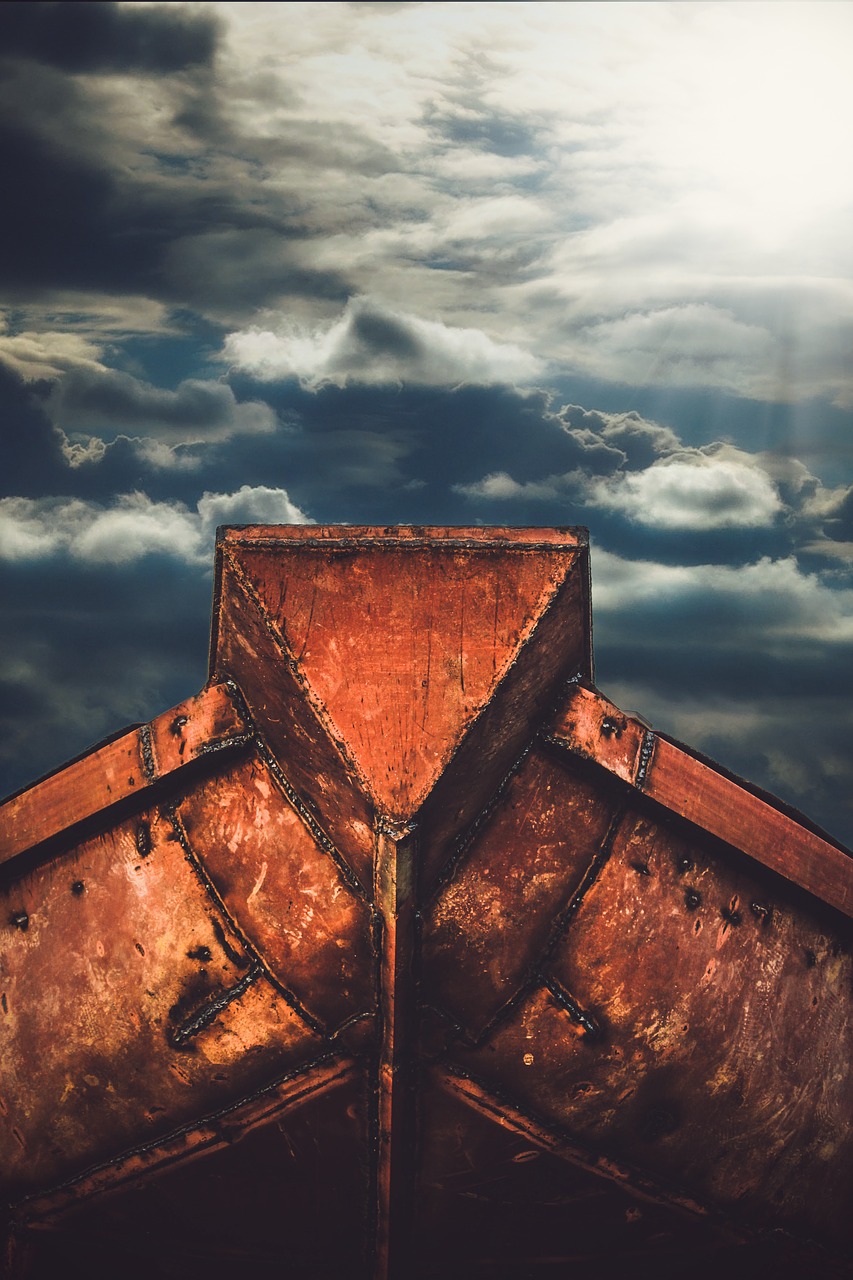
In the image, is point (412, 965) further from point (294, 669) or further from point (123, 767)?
point (123, 767)

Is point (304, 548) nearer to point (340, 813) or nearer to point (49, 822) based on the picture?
point (340, 813)

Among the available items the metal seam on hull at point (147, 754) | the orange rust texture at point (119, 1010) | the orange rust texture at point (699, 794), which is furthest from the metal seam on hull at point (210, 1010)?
the orange rust texture at point (699, 794)

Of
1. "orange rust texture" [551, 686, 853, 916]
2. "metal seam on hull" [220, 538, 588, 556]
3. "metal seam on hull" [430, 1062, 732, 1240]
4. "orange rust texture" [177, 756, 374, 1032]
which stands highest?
"metal seam on hull" [220, 538, 588, 556]

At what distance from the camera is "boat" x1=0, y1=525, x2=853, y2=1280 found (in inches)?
94.7

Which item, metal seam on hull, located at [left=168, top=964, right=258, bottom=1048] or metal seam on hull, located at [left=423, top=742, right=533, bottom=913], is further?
metal seam on hull, located at [left=168, top=964, right=258, bottom=1048]

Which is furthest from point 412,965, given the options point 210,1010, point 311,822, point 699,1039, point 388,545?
point 388,545

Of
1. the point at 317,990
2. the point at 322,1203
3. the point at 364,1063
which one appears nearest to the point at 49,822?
the point at 317,990

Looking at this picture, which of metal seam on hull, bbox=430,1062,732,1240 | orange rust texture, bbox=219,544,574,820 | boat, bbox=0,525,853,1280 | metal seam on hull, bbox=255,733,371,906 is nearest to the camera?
orange rust texture, bbox=219,544,574,820

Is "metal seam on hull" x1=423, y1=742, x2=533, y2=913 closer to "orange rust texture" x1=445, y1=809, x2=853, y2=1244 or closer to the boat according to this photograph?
the boat

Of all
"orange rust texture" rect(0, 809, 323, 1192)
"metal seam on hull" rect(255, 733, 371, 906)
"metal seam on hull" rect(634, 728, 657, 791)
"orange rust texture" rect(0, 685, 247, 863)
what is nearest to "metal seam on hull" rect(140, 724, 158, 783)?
"orange rust texture" rect(0, 685, 247, 863)

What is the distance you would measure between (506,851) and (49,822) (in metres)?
1.38

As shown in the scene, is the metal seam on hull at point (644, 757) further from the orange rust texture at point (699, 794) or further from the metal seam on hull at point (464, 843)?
the metal seam on hull at point (464, 843)

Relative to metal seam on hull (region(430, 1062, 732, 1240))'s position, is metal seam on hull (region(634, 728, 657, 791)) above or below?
above

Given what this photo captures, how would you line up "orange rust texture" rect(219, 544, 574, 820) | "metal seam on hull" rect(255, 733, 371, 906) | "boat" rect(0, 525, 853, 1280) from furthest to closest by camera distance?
"metal seam on hull" rect(255, 733, 371, 906) < "boat" rect(0, 525, 853, 1280) < "orange rust texture" rect(219, 544, 574, 820)
